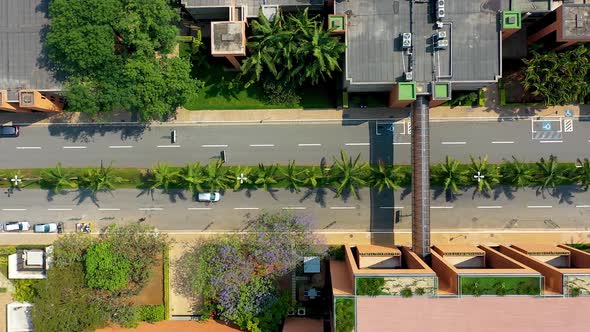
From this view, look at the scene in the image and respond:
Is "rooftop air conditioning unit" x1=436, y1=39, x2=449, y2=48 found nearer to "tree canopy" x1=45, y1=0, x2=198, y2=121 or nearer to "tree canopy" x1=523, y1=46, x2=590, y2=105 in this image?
"tree canopy" x1=523, y1=46, x2=590, y2=105

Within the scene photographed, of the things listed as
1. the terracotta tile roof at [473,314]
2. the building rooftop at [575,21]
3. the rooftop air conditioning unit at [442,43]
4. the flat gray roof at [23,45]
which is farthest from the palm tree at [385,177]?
the flat gray roof at [23,45]

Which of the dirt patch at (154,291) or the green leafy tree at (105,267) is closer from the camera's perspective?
the green leafy tree at (105,267)

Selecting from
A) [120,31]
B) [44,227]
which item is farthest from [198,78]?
[44,227]

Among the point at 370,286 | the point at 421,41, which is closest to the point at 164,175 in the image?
the point at 370,286

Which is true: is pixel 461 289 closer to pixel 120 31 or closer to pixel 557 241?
pixel 557 241

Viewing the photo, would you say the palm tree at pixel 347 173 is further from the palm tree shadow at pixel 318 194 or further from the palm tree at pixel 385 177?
the palm tree shadow at pixel 318 194

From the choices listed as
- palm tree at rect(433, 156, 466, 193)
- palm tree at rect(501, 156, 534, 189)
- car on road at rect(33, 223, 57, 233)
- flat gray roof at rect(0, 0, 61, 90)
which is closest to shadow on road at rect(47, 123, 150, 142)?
flat gray roof at rect(0, 0, 61, 90)
